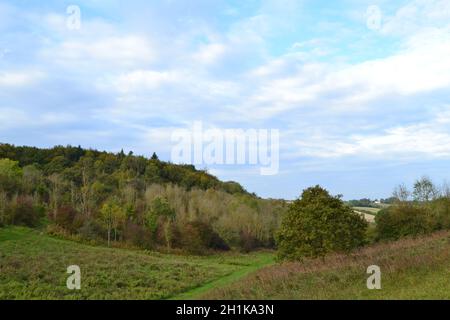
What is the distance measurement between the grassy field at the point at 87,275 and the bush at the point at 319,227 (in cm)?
535

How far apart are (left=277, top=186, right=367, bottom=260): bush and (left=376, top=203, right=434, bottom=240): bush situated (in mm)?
19434

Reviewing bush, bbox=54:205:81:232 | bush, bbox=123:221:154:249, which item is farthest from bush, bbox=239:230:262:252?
bush, bbox=54:205:81:232

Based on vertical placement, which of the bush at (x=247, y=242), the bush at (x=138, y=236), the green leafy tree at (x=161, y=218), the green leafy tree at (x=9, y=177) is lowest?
the bush at (x=247, y=242)

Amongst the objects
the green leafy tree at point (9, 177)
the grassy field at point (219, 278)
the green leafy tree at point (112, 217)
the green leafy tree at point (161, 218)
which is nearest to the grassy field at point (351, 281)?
the grassy field at point (219, 278)

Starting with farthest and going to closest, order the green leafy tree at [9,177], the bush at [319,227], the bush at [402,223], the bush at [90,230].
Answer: the green leafy tree at [9,177], the bush at [90,230], the bush at [402,223], the bush at [319,227]

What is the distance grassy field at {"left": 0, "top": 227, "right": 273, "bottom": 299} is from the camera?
20.1m

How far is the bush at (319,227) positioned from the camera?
754 inches

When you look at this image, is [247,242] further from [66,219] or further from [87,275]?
[87,275]

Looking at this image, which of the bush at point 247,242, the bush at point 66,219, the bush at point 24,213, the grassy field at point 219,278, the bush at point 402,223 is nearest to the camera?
the grassy field at point 219,278

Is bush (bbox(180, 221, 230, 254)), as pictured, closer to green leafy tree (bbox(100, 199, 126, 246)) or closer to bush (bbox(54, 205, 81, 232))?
green leafy tree (bbox(100, 199, 126, 246))

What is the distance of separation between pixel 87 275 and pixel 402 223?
26.8 m

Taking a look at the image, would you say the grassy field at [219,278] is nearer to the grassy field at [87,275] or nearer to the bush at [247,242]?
the grassy field at [87,275]

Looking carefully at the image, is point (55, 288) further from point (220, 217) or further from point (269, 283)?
point (220, 217)
